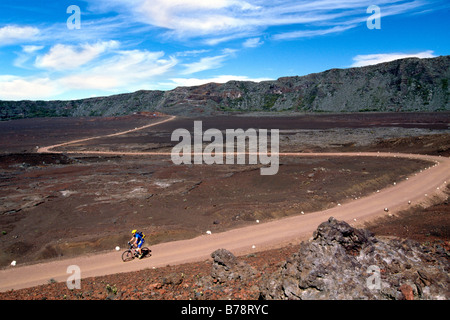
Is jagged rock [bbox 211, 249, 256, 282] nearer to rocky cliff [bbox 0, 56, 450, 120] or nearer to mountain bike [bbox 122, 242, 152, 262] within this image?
mountain bike [bbox 122, 242, 152, 262]

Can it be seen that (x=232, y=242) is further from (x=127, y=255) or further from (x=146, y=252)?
(x=127, y=255)

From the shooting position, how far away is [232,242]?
17391mm

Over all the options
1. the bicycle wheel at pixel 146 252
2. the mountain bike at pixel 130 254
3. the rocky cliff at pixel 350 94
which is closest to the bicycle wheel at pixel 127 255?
the mountain bike at pixel 130 254

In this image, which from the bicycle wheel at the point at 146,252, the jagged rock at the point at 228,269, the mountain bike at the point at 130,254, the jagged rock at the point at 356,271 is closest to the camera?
the jagged rock at the point at 356,271

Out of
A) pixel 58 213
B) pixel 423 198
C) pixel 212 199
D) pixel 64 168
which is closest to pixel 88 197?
pixel 58 213

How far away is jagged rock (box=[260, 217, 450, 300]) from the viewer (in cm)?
685

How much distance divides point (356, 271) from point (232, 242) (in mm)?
10509

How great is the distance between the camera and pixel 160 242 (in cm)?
1820

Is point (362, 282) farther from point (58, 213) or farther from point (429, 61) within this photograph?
point (429, 61)

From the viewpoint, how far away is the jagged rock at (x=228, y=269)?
34.0ft

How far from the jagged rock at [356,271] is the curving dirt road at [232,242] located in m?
8.45

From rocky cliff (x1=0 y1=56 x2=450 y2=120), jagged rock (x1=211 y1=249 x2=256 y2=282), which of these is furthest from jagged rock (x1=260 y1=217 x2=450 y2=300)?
rocky cliff (x1=0 y1=56 x2=450 y2=120)

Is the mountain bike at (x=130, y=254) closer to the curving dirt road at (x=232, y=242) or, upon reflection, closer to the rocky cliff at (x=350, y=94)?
the curving dirt road at (x=232, y=242)

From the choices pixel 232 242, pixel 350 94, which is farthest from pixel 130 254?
pixel 350 94
